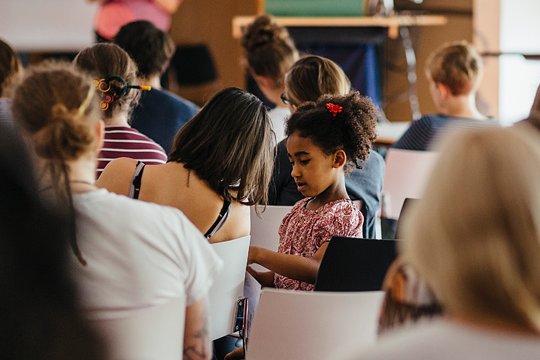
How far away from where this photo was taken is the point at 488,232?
3.54 feet

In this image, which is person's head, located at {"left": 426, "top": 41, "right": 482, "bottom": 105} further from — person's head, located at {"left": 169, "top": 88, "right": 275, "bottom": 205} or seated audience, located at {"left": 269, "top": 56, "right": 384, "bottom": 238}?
person's head, located at {"left": 169, "top": 88, "right": 275, "bottom": 205}

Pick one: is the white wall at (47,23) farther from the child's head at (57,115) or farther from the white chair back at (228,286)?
the child's head at (57,115)

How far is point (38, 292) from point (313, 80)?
2556 millimetres

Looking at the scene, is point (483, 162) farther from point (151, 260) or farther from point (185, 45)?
point (185, 45)

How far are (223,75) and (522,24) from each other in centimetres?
293

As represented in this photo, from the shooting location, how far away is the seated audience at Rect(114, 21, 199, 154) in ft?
12.9

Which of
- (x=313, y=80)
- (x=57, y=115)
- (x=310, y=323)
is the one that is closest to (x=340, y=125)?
(x=313, y=80)

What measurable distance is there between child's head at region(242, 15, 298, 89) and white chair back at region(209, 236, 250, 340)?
1981mm

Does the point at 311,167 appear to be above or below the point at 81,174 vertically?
above

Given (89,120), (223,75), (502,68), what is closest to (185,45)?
(223,75)

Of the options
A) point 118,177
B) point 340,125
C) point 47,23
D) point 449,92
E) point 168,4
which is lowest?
point 118,177

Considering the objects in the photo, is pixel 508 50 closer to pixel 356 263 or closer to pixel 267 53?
pixel 267 53

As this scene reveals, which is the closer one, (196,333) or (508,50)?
(196,333)

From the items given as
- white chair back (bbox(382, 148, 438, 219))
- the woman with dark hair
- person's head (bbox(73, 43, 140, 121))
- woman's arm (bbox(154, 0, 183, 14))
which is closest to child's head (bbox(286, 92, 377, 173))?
person's head (bbox(73, 43, 140, 121))
